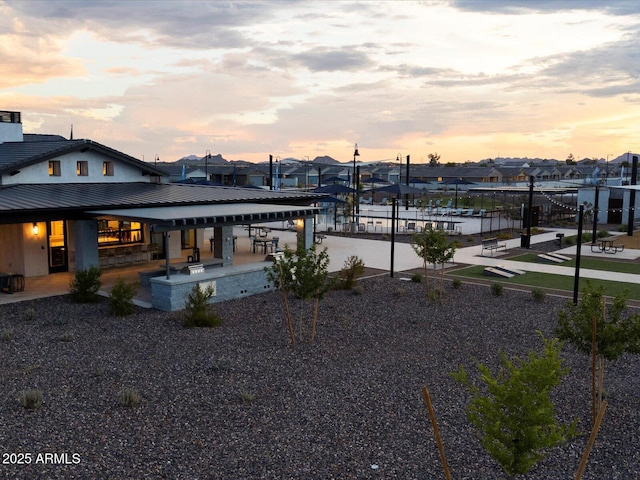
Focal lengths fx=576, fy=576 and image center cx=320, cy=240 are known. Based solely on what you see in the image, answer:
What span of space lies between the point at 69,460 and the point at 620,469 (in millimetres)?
7423

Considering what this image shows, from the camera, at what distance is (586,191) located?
44.2 metres

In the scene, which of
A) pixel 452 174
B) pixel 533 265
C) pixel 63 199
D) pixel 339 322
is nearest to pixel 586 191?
pixel 533 265

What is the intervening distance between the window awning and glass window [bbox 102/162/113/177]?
523 centimetres

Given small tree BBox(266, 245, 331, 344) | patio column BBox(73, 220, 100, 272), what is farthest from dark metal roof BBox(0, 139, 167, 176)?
small tree BBox(266, 245, 331, 344)

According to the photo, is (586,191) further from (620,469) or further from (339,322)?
(620,469)

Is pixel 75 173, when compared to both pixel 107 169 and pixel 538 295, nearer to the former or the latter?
pixel 107 169

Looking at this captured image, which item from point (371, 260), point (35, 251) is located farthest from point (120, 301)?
point (371, 260)

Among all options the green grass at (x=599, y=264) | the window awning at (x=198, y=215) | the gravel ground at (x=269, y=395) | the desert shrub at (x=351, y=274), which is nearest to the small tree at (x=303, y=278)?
the gravel ground at (x=269, y=395)

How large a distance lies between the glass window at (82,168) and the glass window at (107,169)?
0.86m

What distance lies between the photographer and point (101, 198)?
20172 mm

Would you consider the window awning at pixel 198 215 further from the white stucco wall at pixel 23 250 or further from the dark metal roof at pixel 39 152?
the dark metal roof at pixel 39 152

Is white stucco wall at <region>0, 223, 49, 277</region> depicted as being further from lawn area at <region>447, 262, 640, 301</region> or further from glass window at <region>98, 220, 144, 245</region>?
lawn area at <region>447, 262, 640, 301</region>

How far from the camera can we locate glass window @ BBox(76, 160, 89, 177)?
76.2ft

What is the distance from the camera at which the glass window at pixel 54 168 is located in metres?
22.2
